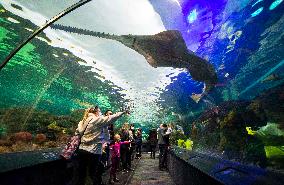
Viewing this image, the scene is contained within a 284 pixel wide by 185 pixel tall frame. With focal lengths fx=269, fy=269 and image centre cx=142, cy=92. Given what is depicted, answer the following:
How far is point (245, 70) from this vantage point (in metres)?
21.0

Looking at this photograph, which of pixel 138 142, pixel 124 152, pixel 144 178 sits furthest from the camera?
pixel 138 142

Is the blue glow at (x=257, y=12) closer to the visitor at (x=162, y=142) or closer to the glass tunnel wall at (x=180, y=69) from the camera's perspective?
the glass tunnel wall at (x=180, y=69)

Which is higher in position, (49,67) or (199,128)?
(49,67)

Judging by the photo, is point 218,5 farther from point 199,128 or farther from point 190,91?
point 190,91

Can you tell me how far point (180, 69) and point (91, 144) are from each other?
17.1 meters

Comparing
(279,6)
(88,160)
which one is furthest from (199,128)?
(88,160)

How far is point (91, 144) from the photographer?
5785mm

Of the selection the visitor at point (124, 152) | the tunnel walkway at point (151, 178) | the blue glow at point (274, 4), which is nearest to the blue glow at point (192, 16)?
the blue glow at point (274, 4)

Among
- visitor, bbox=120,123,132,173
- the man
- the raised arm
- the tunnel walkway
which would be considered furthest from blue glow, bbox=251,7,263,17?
the raised arm

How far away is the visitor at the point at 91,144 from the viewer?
225 inches

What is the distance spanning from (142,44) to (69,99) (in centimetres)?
3168

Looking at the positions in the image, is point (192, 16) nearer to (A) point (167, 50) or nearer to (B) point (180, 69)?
(A) point (167, 50)

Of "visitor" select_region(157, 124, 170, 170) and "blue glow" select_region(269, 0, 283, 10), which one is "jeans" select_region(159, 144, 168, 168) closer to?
"visitor" select_region(157, 124, 170, 170)

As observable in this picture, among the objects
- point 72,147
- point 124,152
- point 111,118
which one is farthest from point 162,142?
point 72,147
